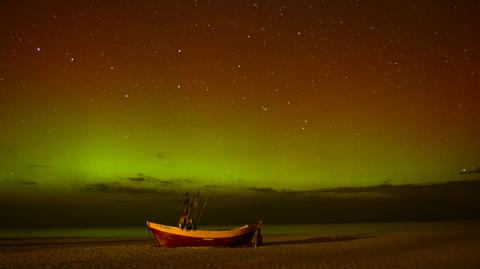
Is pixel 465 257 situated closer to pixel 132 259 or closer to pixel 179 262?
pixel 179 262

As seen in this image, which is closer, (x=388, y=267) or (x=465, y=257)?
(x=388, y=267)

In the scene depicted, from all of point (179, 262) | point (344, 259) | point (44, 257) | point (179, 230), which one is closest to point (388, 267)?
point (344, 259)

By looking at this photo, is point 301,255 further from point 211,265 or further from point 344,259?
point 211,265

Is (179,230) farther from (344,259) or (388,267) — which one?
(388,267)

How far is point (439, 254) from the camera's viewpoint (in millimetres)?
26219

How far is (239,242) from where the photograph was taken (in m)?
31.8

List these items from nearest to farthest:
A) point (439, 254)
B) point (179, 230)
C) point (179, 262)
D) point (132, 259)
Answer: point (179, 262)
point (132, 259)
point (439, 254)
point (179, 230)

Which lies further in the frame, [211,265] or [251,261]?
[251,261]

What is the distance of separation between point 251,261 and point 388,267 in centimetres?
620

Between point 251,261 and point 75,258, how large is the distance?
9011 millimetres

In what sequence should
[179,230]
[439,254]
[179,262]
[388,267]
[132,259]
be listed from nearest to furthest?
[388,267] → [179,262] → [132,259] → [439,254] → [179,230]

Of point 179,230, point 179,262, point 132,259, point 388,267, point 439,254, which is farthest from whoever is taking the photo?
point 179,230

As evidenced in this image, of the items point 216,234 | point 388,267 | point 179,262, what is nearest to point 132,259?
point 179,262

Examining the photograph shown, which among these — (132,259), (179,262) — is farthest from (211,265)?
(132,259)
